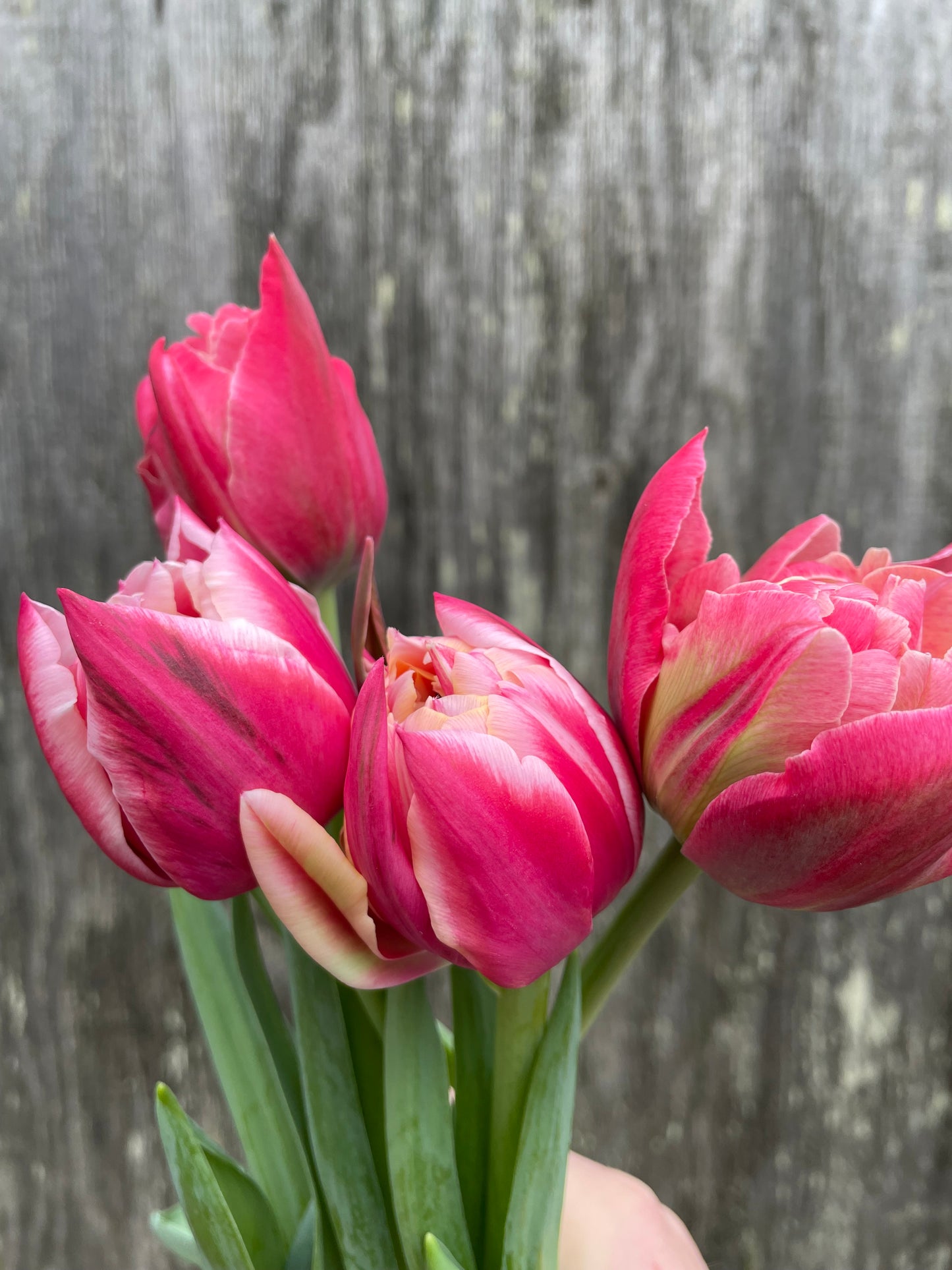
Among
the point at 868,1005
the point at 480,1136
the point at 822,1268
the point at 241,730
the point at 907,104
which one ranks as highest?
the point at 907,104

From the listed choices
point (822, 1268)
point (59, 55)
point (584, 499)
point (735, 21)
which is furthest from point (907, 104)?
point (822, 1268)

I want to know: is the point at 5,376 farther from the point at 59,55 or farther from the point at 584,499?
the point at 584,499

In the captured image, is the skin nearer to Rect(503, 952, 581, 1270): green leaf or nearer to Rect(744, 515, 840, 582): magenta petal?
Rect(503, 952, 581, 1270): green leaf

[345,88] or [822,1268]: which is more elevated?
[345,88]

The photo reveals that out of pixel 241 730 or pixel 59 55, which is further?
pixel 59 55

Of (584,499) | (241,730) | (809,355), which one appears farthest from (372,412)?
(241,730)

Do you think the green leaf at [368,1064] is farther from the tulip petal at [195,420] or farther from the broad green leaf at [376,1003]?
the tulip petal at [195,420]
